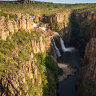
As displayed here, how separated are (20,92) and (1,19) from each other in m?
13.7

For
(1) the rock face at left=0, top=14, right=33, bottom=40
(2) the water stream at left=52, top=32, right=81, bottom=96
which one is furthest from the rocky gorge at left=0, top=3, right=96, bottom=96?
(2) the water stream at left=52, top=32, right=81, bottom=96

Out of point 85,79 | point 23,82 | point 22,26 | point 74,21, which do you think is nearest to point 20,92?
point 23,82

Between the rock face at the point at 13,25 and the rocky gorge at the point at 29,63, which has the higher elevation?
the rock face at the point at 13,25

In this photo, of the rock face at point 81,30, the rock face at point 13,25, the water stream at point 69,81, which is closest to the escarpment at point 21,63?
the rock face at point 13,25

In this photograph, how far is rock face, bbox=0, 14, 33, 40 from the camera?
21480 millimetres

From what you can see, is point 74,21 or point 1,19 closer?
point 1,19

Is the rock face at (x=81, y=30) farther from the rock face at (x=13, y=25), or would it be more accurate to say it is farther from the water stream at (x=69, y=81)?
the rock face at (x=13, y=25)

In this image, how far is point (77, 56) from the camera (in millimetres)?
41531

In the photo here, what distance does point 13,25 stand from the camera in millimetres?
24797

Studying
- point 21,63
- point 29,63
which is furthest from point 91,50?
point 21,63

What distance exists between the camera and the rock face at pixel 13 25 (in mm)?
21480

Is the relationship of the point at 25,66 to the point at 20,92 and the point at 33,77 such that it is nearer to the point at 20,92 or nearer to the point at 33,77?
the point at 33,77

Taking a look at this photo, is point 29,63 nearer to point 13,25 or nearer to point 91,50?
point 13,25

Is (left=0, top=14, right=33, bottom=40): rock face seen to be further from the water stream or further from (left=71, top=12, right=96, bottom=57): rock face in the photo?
(left=71, top=12, right=96, bottom=57): rock face
